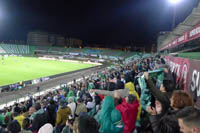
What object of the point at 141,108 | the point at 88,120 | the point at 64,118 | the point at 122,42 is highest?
the point at 122,42

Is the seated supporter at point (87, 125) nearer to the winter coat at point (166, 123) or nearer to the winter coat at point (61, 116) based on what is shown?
the winter coat at point (166, 123)

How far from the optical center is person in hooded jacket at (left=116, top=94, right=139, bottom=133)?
260 centimetres

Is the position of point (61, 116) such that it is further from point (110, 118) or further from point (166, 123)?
point (166, 123)

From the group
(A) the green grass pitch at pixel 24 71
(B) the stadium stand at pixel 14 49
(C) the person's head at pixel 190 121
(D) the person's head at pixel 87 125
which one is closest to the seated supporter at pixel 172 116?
(C) the person's head at pixel 190 121

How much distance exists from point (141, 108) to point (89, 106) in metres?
1.42

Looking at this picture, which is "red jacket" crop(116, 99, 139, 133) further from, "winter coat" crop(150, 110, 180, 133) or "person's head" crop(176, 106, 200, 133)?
"person's head" crop(176, 106, 200, 133)

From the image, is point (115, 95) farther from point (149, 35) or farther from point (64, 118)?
point (149, 35)

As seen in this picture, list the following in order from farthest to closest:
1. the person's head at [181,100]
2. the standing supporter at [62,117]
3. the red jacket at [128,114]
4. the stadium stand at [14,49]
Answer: the stadium stand at [14,49]
the standing supporter at [62,117]
the red jacket at [128,114]
the person's head at [181,100]

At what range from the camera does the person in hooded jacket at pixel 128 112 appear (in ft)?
8.54

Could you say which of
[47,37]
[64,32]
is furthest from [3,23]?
[64,32]

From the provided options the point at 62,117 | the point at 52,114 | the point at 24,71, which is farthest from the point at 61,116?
the point at 24,71

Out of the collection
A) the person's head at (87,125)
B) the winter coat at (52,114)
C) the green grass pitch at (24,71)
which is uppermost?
the person's head at (87,125)

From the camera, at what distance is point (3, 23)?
8812 cm

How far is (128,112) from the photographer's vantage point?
2.61 metres
